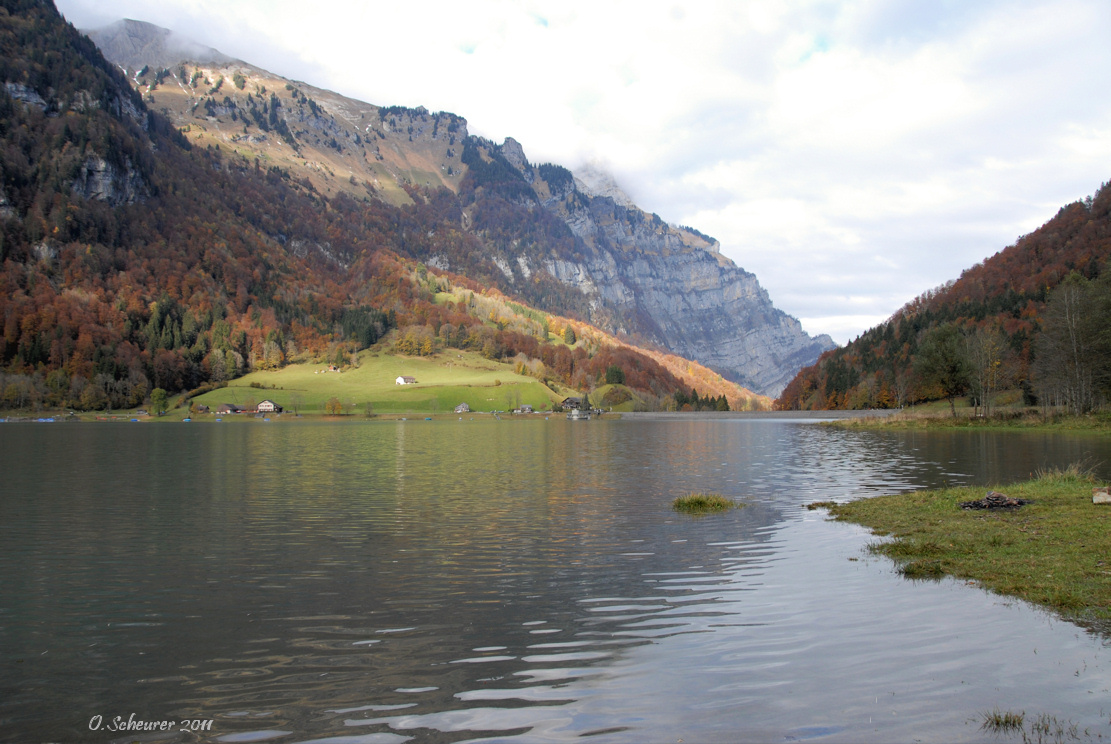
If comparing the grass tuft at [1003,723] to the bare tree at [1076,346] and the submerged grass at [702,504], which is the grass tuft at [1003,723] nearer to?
the submerged grass at [702,504]

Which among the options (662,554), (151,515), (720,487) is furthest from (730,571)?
(151,515)

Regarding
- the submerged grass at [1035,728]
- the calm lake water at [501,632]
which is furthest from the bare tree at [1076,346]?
the submerged grass at [1035,728]

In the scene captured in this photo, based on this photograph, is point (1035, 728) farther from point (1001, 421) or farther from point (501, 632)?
point (1001, 421)

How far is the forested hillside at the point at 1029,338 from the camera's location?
84312 millimetres

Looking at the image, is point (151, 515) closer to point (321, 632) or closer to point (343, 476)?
point (343, 476)

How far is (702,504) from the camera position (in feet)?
103

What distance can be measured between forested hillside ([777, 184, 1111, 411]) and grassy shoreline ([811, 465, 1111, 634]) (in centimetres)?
7088

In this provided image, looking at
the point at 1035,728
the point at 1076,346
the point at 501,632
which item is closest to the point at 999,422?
the point at 1076,346

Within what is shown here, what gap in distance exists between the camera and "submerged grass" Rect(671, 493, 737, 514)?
30728 millimetres

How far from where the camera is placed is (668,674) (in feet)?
36.0

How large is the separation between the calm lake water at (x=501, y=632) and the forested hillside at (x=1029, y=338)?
78612mm

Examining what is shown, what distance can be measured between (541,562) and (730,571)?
602cm

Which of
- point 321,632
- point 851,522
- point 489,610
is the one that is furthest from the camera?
point 851,522

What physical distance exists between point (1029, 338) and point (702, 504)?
500 ft
